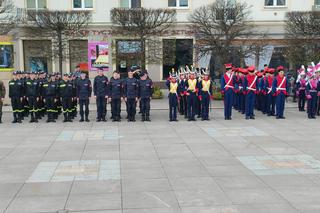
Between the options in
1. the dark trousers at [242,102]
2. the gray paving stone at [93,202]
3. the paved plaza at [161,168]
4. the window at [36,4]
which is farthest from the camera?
the window at [36,4]

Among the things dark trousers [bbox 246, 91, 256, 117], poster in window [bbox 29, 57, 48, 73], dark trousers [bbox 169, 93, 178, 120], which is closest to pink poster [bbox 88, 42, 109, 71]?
poster in window [bbox 29, 57, 48, 73]

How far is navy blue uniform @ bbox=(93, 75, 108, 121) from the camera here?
51.6ft

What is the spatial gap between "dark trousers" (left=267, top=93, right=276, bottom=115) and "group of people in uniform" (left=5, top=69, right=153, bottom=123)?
16.0 ft

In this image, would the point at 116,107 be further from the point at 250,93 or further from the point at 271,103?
the point at 271,103

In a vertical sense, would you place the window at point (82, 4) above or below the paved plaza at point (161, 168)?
above

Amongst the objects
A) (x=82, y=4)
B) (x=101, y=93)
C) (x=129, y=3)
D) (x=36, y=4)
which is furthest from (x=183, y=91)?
(x=36, y=4)

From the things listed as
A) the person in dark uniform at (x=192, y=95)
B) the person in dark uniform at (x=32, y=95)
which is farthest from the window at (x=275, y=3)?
the person in dark uniform at (x=32, y=95)

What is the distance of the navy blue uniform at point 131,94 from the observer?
1568 centimetres

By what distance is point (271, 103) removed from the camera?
17078 millimetres

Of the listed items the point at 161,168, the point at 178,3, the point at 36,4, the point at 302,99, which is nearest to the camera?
the point at 161,168

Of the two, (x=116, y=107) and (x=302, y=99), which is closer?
(x=116, y=107)

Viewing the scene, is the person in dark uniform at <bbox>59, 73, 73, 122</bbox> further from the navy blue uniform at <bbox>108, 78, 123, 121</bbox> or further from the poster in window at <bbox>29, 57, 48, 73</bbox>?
the poster in window at <bbox>29, 57, 48, 73</bbox>

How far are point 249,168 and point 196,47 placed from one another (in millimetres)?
14950

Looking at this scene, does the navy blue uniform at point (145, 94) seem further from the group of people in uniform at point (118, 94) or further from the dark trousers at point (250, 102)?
the dark trousers at point (250, 102)
